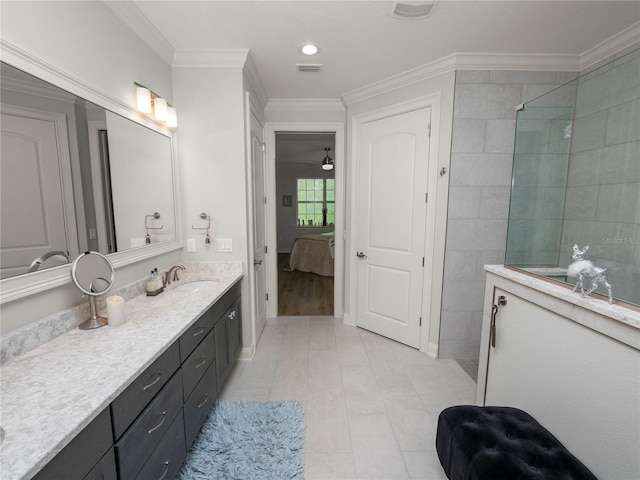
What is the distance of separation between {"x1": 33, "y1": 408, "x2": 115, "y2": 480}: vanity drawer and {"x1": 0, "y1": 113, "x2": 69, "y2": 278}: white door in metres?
0.72

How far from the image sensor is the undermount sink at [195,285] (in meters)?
1.97

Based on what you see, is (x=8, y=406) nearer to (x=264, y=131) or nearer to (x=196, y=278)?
(x=196, y=278)

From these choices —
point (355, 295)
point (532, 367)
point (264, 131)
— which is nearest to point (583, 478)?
point (532, 367)

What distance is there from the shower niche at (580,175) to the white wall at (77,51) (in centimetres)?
240

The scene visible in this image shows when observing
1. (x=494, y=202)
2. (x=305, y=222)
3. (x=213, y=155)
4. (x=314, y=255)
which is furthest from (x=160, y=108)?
(x=305, y=222)

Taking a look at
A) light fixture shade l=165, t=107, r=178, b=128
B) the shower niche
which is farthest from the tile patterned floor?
light fixture shade l=165, t=107, r=178, b=128

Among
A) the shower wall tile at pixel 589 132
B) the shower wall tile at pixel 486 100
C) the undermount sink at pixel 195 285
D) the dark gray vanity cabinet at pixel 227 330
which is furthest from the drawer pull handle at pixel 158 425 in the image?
the shower wall tile at pixel 589 132

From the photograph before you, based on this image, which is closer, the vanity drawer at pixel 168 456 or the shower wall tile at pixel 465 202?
the vanity drawer at pixel 168 456

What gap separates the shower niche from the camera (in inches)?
61.0

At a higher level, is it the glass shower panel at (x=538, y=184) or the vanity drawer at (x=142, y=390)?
the glass shower panel at (x=538, y=184)

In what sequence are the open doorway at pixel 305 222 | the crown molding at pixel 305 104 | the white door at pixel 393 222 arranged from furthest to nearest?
1. the open doorway at pixel 305 222
2. the crown molding at pixel 305 104
3. the white door at pixel 393 222

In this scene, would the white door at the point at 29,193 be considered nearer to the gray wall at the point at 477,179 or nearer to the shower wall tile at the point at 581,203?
the gray wall at the point at 477,179

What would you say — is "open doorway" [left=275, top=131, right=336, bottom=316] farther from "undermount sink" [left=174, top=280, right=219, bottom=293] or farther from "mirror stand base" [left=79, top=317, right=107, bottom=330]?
"mirror stand base" [left=79, top=317, right=107, bottom=330]

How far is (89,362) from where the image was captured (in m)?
1.00
